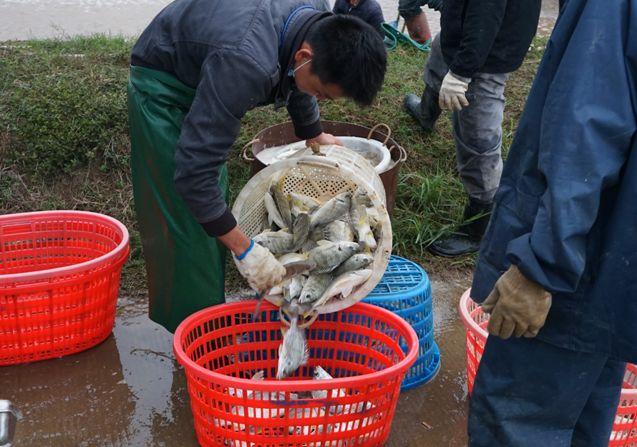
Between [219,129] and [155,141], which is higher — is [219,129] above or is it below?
above

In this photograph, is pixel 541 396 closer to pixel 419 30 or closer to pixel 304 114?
pixel 304 114

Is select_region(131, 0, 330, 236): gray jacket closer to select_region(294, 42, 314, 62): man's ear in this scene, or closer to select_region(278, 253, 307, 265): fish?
select_region(294, 42, 314, 62): man's ear

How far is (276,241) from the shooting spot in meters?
3.15

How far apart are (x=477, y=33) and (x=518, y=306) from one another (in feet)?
8.01

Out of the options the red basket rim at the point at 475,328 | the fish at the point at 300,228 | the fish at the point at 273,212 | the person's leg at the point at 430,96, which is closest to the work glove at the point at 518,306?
the red basket rim at the point at 475,328

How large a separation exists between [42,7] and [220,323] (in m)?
8.02

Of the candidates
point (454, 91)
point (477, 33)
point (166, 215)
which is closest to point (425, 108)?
point (454, 91)

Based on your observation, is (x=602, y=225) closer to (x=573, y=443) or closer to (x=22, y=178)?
(x=573, y=443)

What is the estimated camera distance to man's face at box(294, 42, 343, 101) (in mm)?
2521

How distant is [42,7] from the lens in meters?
9.42

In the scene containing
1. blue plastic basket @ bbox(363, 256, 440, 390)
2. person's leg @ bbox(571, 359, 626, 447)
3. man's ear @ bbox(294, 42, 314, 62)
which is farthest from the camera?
blue plastic basket @ bbox(363, 256, 440, 390)

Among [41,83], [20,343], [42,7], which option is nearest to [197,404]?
[20,343]

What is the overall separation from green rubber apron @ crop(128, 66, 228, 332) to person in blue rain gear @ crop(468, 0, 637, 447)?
1367mm

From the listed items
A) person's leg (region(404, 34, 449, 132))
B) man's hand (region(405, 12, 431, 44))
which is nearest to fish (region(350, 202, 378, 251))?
person's leg (region(404, 34, 449, 132))
